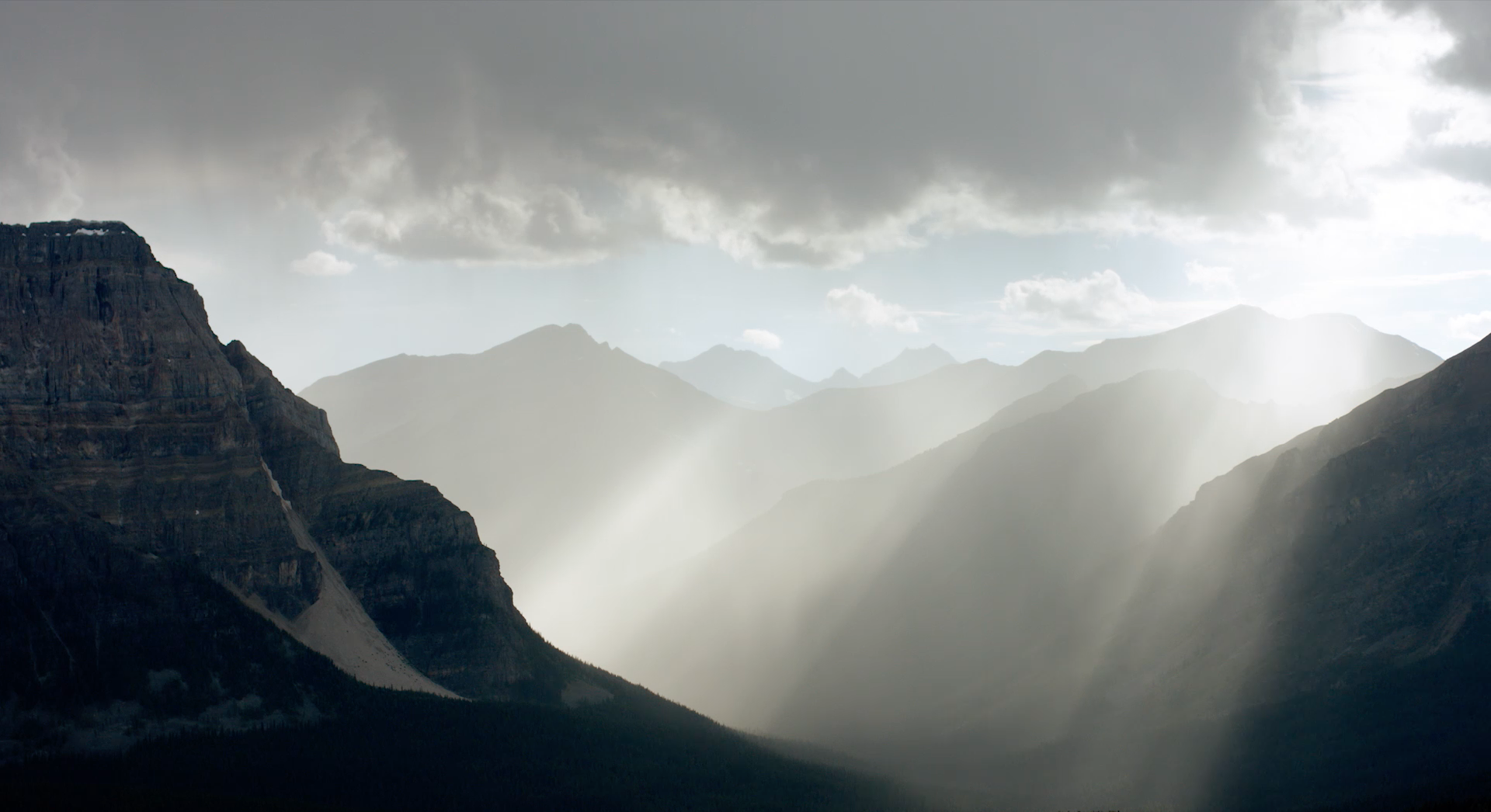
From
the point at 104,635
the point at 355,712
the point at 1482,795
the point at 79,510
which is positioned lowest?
the point at 1482,795

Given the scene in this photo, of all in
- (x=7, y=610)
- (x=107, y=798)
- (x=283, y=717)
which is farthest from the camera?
(x=283, y=717)

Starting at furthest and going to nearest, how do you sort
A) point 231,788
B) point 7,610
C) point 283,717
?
1. point 283,717
2. point 7,610
3. point 231,788

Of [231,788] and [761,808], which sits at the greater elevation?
[231,788]

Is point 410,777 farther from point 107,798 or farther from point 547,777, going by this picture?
point 107,798

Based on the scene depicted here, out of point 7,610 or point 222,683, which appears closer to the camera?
point 7,610

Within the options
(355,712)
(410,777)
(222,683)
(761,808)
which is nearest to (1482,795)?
(761,808)

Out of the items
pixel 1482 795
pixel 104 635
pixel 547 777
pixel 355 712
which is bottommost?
pixel 1482 795

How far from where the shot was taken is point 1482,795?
518 feet

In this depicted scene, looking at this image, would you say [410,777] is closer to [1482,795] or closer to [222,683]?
[222,683]

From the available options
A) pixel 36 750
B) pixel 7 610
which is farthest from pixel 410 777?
pixel 7 610

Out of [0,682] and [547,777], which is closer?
[0,682]

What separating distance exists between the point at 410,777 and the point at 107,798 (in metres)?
43.5

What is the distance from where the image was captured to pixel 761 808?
199m

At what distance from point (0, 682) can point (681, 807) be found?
346ft
